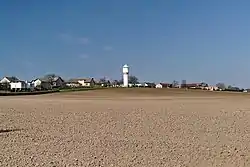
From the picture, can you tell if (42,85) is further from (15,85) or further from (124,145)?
(124,145)

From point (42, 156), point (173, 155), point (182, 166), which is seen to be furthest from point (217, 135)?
point (42, 156)

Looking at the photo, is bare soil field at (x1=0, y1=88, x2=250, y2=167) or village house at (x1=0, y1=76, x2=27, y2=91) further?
village house at (x1=0, y1=76, x2=27, y2=91)

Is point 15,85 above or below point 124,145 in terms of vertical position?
above

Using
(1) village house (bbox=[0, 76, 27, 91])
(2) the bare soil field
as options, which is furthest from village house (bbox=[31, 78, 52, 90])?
(2) the bare soil field

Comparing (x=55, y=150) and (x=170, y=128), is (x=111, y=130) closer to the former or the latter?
(x=170, y=128)

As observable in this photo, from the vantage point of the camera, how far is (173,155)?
34.9ft

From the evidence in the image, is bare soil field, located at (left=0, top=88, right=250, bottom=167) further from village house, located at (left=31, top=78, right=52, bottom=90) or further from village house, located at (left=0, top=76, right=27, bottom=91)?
village house, located at (left=31, top=78, right=52, bottom=90)

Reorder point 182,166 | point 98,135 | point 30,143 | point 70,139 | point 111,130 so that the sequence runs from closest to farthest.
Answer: point 182,166 → point 30,143 → point 70,139 → point 98,135 → point 111,130

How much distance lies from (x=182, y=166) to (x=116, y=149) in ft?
8.23

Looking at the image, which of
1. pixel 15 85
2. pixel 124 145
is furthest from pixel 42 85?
pixel 124 145

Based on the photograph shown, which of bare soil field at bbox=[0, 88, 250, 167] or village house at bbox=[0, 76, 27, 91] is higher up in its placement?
village house at bbox=[0, 76, 27, 91]

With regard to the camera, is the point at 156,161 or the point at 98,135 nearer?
the point at 156,161

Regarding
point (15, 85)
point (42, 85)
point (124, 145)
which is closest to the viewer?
point (124, 145)

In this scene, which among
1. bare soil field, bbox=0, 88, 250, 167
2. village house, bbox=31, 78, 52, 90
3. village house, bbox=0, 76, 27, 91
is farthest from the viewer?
village house, bbox=31, 78, 52, 90
